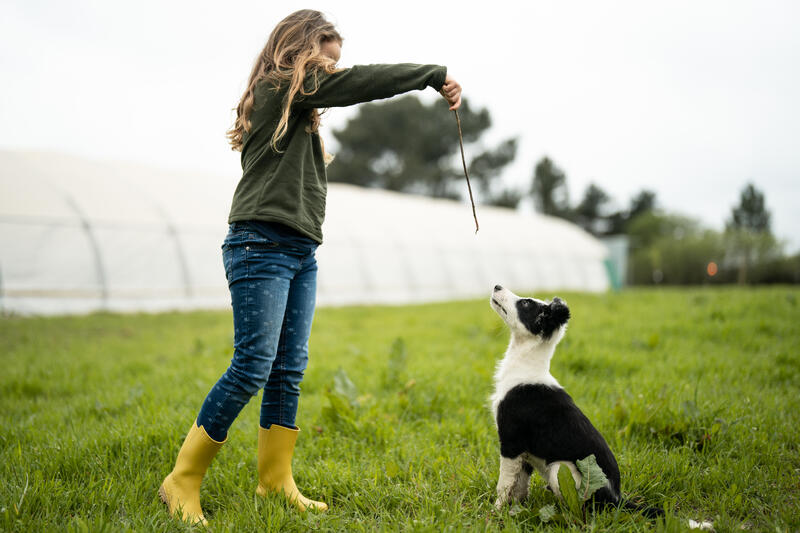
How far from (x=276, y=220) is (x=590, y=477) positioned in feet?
4.84

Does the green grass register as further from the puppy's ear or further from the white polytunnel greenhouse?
the white polytunnel greenhouse

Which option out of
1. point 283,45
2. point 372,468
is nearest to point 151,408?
point 372,468

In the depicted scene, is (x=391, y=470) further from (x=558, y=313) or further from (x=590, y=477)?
(x=558, y=313)

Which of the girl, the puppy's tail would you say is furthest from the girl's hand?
the puppy's tail

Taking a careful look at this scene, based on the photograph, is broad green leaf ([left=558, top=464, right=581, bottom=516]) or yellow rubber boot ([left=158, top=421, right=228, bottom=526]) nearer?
broad green leaf ([left=558, top=464, right=581, bottom=516])

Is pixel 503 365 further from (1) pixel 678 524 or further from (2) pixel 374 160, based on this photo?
(2) pixel 374 160

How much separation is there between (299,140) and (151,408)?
6.81 ft

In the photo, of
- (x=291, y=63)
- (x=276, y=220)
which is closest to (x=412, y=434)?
(x=276, y=220)

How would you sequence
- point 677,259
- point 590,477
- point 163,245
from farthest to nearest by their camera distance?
point 677,259 < point 163,245 < point 590,477

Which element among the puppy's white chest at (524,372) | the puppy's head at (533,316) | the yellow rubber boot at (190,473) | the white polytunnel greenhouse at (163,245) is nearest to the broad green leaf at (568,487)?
the puppy's white chest at (524,372)

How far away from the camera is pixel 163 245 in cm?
971

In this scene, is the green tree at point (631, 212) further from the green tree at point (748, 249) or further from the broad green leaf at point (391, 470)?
the broad green leaf at point (391, 470)

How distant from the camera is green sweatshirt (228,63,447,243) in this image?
188 centimetres

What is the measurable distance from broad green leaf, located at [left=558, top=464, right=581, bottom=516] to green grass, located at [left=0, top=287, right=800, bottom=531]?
0.09 meters
